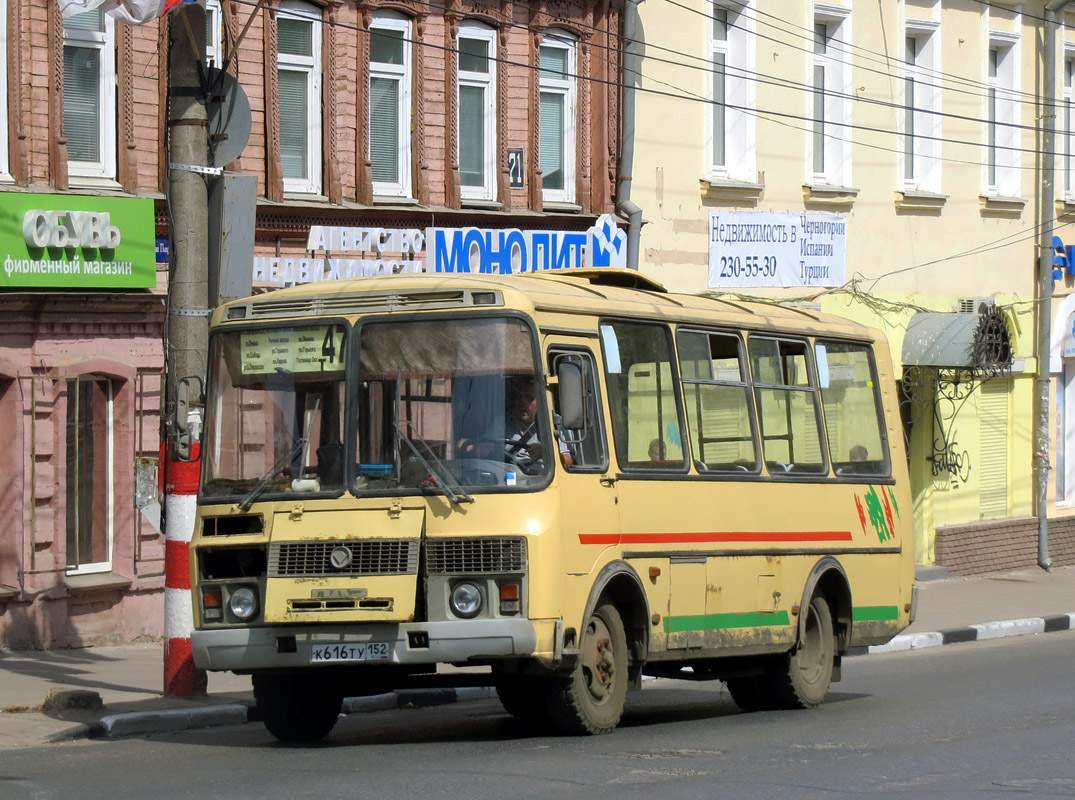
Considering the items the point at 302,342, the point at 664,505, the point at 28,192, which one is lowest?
the point at 664,505

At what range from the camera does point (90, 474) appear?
1702 cm

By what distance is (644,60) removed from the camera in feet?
73.2

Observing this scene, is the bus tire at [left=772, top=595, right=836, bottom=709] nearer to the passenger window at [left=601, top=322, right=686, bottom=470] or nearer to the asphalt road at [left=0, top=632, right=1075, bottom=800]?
the asphalt road at [left=0, top=632, right=1075, bottom=800]

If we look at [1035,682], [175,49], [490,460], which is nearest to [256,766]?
[490,460]

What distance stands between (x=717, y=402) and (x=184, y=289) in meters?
3.83

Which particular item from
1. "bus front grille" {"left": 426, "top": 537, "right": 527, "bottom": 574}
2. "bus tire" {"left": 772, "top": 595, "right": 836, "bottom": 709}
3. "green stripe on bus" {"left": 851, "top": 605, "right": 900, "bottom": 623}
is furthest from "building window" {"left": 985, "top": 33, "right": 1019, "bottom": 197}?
"bus front grille" {"left": 426, "top": 537, "right": 527, "bottom": 574}

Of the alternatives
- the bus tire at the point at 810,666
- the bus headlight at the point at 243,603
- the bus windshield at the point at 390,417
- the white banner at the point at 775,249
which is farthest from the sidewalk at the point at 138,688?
the white banner at the point at 775,249

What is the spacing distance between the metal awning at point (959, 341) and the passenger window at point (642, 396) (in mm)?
14892

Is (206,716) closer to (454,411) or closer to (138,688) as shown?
(138,688)

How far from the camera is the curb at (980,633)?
1891 cm

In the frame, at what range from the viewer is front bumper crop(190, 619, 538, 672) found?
9.68 meters

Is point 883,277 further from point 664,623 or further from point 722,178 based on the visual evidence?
point 664,623

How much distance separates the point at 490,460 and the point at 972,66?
20.0m

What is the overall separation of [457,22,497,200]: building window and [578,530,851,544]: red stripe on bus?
8.50 metres
